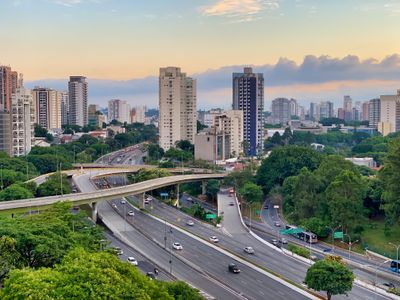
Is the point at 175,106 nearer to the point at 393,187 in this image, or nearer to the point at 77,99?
the point at 393,187

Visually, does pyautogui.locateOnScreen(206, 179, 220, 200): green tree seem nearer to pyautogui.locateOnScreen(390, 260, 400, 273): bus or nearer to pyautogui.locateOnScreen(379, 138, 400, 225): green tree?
pyautogui.locateOnScreen(379, 138, 400, 225): green tree

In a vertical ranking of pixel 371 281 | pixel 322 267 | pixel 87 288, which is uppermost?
pixel 87 288

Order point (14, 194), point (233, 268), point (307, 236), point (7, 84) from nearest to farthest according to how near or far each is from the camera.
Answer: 1. point (233, 268)
2. point (307, 236)
3. point (14, 194)
4. point (7, 84)

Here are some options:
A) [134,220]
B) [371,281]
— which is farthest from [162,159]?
[371,281]

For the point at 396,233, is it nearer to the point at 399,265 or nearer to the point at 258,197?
the point at 399,265

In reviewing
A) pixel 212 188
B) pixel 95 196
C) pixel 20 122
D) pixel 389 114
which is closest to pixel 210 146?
pixel 212 188

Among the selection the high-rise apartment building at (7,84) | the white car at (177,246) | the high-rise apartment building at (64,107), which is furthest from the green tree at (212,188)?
the high-rise apartment building at (64,107)
